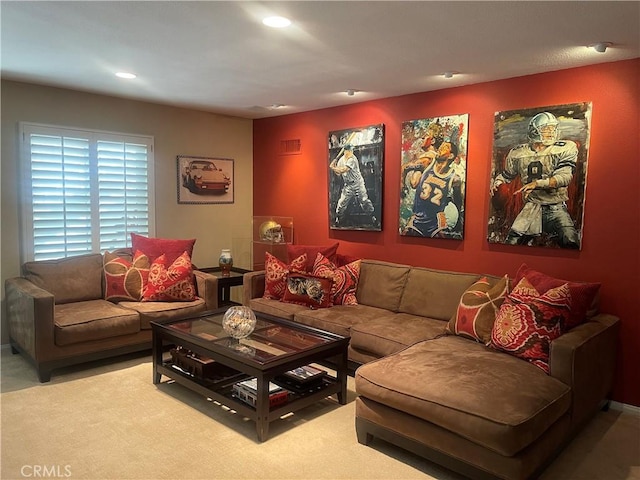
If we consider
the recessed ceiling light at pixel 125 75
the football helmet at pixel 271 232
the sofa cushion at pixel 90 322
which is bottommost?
the sofa cushion at pixel 90 322

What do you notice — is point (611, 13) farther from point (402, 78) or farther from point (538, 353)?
point (538, 353)

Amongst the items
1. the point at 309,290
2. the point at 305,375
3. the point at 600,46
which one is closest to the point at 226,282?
the point at 309,290

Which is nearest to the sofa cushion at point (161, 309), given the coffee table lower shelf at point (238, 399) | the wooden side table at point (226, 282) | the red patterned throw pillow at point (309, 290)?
the wooden side table at point (226, 282)

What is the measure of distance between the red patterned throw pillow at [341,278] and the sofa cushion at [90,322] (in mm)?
1646

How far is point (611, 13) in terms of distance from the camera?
2.38 m

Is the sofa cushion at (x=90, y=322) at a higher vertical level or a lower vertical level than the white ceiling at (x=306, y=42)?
lower

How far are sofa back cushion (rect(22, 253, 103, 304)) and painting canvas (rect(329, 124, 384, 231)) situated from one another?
7.73 ft

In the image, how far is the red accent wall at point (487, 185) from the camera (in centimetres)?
317

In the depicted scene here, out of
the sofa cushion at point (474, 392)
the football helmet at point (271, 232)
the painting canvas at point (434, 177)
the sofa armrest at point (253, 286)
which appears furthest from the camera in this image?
the football helmet at point (271, 232)

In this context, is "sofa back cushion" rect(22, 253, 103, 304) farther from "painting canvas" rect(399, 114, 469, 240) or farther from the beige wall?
"painting canvas" rect(399, 114, 469, 240)

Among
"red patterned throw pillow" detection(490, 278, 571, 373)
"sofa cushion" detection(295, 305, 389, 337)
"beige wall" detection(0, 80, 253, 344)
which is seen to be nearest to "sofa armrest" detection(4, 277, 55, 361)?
"beige wall" detection(0, 80, 253, 344)

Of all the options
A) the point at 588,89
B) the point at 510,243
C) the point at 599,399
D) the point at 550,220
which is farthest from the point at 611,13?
the point at 599,399

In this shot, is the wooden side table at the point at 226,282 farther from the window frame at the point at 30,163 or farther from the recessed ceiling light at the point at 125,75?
the recessed ceiling light at the point at 125,75

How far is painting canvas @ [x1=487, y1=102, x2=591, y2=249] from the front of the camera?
11.0 feet
